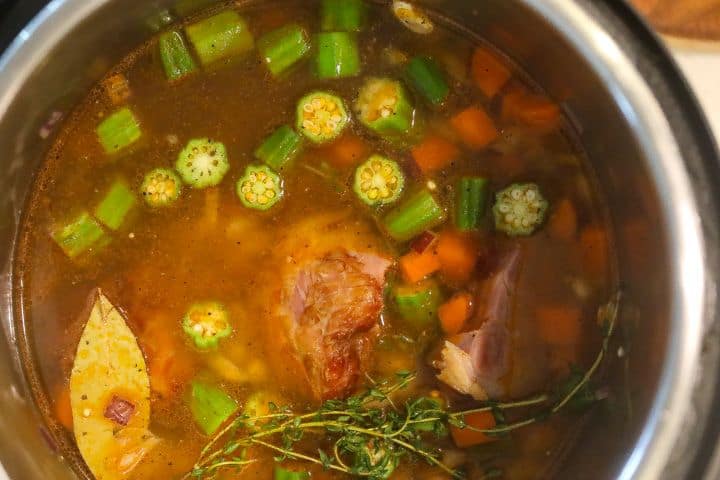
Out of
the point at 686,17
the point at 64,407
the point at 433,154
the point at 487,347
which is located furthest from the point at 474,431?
the point at 686,17

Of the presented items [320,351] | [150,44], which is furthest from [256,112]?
[320,351]

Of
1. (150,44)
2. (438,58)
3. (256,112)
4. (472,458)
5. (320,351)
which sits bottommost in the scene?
(472,458)

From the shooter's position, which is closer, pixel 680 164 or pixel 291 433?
pixel 680 164

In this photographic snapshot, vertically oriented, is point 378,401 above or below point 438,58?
below

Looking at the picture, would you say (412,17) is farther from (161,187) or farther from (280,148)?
(161,187)

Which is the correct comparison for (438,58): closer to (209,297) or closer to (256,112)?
(256,112)

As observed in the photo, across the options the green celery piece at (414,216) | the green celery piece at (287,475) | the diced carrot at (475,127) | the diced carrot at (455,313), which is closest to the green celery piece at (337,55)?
the diced carrot at (475,127)
